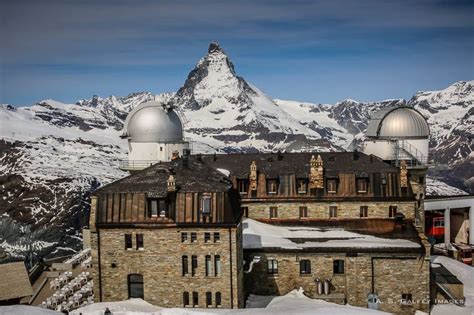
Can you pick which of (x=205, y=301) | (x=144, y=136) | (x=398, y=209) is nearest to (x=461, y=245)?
(x=398, y=209)

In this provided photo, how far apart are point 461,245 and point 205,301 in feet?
172

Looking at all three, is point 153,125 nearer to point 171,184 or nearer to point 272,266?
point 272,266

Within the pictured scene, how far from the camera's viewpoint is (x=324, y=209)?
5909 centimetres

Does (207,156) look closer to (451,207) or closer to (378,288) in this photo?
(378,288)

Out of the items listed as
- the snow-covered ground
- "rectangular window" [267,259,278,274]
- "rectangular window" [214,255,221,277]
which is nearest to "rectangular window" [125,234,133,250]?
"rectangular window" [214,255,221,277]

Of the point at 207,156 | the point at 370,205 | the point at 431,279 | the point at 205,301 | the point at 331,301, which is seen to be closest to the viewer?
the point at 205,301

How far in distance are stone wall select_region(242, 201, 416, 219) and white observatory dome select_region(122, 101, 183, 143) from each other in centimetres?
1664

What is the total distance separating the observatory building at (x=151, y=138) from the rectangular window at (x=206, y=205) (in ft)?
90.0

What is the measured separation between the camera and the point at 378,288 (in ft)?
164

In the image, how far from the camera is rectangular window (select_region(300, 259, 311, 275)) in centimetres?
5069

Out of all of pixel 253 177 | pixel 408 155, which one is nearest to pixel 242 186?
pixel 253 177

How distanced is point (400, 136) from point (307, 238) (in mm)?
23434

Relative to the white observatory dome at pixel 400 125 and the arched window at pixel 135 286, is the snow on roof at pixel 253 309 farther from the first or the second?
the white observatory dome at pixel 400 125

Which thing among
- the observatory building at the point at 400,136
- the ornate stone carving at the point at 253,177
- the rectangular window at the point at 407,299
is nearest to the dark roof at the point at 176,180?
the ornate stone carving at the point at 253,177
